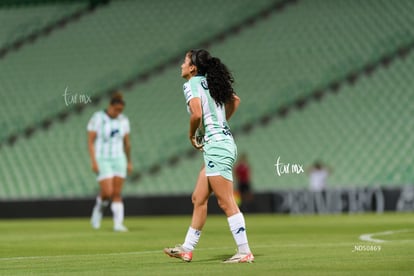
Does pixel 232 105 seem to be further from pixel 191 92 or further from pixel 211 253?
pixel 211 253

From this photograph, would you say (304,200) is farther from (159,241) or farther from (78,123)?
(159,241)

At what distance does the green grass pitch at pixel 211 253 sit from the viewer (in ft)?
25.1

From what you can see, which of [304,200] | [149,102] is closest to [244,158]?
[304,200]

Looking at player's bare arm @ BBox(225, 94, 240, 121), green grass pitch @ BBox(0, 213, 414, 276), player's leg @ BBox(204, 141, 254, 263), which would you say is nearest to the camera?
green grass pitch @ BBox(0, 213, 414, 276)

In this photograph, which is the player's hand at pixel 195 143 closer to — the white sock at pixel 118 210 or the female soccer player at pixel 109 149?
the white sock at pixel 118 210

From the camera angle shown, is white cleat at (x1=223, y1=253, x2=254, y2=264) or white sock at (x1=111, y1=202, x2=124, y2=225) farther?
white sock at (x1=111, y1=202, x2=124, y2=225)

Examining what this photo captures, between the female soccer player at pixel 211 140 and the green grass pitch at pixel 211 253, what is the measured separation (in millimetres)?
254

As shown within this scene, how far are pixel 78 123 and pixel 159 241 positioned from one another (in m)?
14.8

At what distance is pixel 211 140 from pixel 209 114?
226 millimetres

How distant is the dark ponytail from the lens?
846 centimetres

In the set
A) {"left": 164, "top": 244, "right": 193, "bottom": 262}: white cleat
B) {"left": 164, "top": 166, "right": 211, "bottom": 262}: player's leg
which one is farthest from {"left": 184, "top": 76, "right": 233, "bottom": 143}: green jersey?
{"left": 164, "top": 244, "right": 193, "bottom": 262}: white cleat

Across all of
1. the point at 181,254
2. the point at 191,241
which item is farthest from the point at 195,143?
the point at 181,254

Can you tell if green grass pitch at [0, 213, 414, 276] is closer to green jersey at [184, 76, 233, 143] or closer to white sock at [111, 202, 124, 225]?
white sock at [111, 202, 124, 225]

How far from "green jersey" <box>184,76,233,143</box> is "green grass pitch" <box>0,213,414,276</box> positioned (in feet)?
3.55
